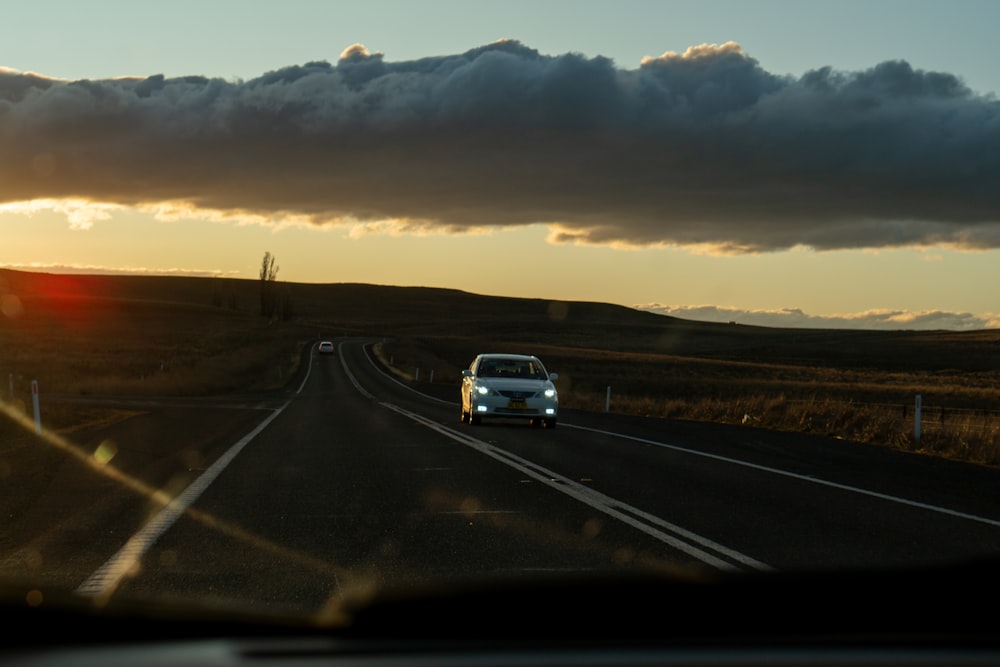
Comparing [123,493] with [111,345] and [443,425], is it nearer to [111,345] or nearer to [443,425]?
[443,425]

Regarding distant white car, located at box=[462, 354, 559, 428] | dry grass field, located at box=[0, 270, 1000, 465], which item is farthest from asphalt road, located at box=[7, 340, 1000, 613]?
dry grass field, located at box=[0, 270, 1000, 465]

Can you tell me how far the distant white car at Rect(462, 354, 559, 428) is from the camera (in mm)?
22891

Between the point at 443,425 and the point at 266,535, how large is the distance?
47.6 feet

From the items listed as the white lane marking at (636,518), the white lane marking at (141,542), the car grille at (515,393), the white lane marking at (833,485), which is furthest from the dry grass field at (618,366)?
the white lane marking at (141,542)

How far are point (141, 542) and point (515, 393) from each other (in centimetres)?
1483

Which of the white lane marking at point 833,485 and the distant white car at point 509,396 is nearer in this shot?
the white lane marking at point 833,485

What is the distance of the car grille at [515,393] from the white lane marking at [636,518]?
16.8 ft

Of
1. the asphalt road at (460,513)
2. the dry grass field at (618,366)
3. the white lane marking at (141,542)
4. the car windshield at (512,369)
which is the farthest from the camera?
the dry grass field at (618,366)

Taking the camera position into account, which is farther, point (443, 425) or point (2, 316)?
point (2, 316)

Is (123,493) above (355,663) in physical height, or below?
below

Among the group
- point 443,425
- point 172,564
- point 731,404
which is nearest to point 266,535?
point 172,564

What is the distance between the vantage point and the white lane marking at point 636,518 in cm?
794

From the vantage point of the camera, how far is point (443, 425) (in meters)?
23.5

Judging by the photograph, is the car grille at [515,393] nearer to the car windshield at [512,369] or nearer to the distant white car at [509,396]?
the distant white car at [509,396]
